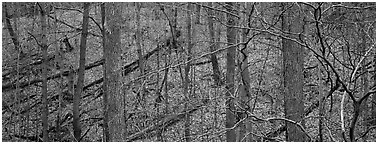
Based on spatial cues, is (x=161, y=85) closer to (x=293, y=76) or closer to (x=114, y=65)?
(x=114, y=65)

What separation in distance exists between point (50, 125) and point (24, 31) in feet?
11.8

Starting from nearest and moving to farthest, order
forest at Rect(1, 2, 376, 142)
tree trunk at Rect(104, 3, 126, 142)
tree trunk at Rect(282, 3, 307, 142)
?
1. tree trunk at Rect(282, 3, 307, 142)
2. tree trunk at Rect(104, 3, 126, 142)
3. forest at Rect(1, 2, 376, 142)

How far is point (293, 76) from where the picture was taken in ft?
19.6

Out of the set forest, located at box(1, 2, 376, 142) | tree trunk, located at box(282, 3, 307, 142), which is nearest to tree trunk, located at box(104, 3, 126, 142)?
forest, located at box(1, 2, 376, 142)

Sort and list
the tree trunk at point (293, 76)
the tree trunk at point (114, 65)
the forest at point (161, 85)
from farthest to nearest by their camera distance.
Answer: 1. the forest at point (161, 85)
2. the tree trunk at point (114, 65)
3. the tree trunk at point (293, 76)

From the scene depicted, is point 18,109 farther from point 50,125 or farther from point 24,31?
point 24,31

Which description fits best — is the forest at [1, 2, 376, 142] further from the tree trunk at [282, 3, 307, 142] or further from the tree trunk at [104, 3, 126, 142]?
the tree trunk at [282, 3, 307, 142]

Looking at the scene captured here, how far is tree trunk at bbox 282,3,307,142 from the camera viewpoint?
19.6 feet

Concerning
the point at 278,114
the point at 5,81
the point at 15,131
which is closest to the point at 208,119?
the point at 278,114

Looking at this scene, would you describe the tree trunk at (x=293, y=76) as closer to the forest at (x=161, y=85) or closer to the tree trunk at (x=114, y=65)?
the forest at (x=161, y=85)

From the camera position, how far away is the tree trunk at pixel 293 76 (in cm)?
597

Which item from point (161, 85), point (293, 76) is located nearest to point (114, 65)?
point (293, 76)

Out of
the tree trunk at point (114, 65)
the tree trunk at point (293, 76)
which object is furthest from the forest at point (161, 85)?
the tree trunk at point (293, 76)

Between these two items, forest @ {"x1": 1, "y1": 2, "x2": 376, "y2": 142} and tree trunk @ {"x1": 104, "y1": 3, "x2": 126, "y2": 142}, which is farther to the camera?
forest @ {"x1": 1, "y1": 2, "x2": 376, "y2": 142}
